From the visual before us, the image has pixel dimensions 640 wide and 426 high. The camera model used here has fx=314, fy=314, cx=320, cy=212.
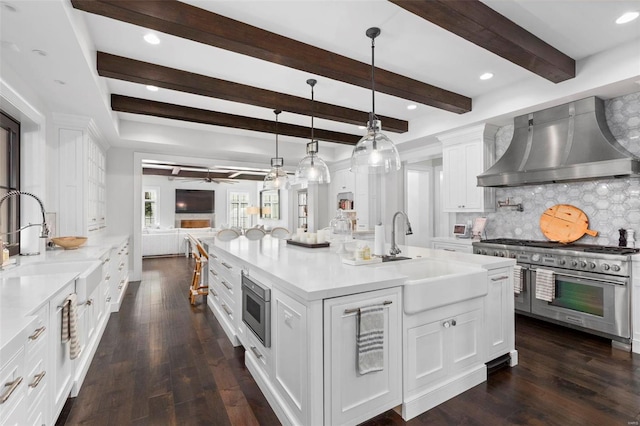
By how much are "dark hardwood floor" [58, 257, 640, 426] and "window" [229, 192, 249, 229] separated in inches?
378

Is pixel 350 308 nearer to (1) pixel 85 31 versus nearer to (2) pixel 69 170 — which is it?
(1) pixel 85 31

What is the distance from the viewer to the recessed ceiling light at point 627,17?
95.0 inches

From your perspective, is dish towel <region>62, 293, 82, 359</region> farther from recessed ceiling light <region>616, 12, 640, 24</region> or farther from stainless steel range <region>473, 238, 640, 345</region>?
recessed ceiling light <region>616, 12, 640, 24</region>

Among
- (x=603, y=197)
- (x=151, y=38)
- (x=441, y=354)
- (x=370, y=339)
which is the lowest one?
(x=441, y=354)

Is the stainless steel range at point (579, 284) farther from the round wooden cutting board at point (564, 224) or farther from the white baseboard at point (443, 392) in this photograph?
the white baseboard at point (443, 392)

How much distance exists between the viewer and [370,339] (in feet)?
5.79

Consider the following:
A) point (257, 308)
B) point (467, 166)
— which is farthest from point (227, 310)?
point (467, 166)

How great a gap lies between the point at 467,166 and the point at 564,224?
139 cm

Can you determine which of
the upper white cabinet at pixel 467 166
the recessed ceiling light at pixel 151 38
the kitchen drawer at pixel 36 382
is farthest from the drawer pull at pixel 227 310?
the upper white cabinet at pixel 467 166

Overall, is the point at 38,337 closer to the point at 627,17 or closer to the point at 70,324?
the point at 70,324

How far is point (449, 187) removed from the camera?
4.84 meters

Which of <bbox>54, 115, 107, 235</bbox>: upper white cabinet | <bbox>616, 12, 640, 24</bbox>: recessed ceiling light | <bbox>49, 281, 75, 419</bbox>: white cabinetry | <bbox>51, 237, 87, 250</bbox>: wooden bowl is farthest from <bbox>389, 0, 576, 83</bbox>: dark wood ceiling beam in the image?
<bbox>54, 115, 107, 235</bbox>: upper white cabinet

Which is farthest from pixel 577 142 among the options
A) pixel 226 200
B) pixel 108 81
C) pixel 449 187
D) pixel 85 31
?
pixel 226 200

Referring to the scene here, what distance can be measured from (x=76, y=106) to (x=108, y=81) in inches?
17.3
